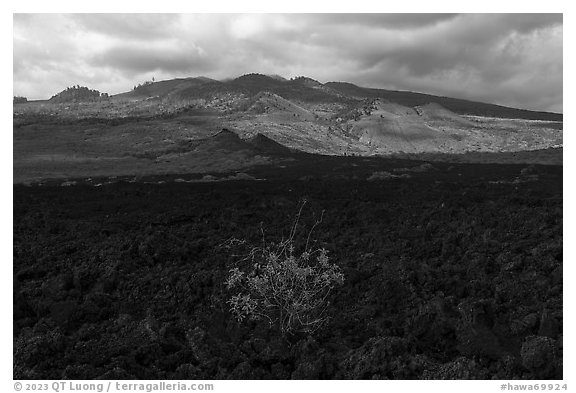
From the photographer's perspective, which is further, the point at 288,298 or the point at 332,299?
the point at 332,299

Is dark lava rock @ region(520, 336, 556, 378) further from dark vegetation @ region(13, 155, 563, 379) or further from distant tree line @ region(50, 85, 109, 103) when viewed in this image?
distant tree line @ region(50, 85, 109, 103)

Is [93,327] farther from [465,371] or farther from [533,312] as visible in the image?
[533,312]

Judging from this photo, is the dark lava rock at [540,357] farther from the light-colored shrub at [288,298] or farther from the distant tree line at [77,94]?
the distant tree line at [77,94]

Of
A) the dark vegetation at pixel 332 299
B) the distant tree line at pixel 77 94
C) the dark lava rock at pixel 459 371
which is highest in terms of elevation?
the distant tree line at pixel 77 94

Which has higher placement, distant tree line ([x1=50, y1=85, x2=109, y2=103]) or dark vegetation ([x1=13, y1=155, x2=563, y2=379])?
distant tree line ([x1=50, y1=85, x2=109, y2=103])

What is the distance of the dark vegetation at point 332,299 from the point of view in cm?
725

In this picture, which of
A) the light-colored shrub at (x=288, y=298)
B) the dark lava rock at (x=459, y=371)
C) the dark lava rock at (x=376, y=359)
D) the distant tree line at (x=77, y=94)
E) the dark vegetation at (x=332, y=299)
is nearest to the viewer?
the dark lava rock at (x=459, y=371)

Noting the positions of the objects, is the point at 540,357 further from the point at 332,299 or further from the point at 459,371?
the point at 332,299

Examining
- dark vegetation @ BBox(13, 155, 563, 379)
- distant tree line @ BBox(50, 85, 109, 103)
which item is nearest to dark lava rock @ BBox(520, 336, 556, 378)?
dark vegetation @ BBox(13, 155, 563, 379)

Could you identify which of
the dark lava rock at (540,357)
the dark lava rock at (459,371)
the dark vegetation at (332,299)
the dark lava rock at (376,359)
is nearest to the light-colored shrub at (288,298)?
the dark vegetation at (332,299)

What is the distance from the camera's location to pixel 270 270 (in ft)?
28.1

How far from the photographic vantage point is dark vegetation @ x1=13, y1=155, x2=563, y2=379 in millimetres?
7246

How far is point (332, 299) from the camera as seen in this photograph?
9.50 m

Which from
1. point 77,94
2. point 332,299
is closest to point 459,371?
point 332,299
